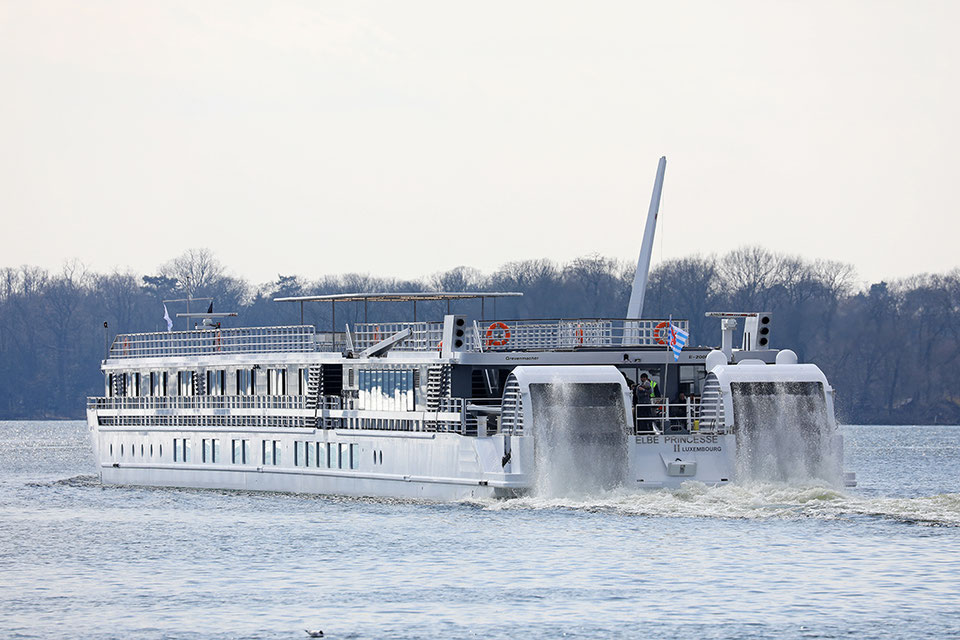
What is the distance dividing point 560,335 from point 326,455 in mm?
9028

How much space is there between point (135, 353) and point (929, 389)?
86.5 m

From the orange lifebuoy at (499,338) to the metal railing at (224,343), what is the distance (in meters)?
7.37

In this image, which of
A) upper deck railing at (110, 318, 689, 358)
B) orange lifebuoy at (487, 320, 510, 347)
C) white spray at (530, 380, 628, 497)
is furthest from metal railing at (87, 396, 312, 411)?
white spray at (530, 380, 628, 497)

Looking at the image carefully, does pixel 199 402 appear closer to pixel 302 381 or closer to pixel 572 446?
pixel 302 381

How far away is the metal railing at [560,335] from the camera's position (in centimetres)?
5478

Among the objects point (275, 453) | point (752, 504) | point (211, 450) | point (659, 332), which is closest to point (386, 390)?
point (275, 453)

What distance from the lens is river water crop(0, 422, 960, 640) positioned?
3422 cm

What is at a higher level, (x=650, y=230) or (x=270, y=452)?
(x=650, y=230)

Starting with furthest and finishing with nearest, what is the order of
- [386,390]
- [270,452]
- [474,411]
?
1. [270,452]
2. [386,390]
3. [474,411]

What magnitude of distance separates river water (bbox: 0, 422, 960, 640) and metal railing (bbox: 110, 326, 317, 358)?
22.8ft

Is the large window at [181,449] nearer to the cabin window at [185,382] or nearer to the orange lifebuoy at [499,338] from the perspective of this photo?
the cabin window at [185,382]

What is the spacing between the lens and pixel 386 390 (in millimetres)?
56625

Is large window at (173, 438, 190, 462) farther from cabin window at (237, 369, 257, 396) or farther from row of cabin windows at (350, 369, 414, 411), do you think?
row of cabin windows at (350, 369, 414, 411)

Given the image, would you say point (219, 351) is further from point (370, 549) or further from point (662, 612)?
point (662, 612)
